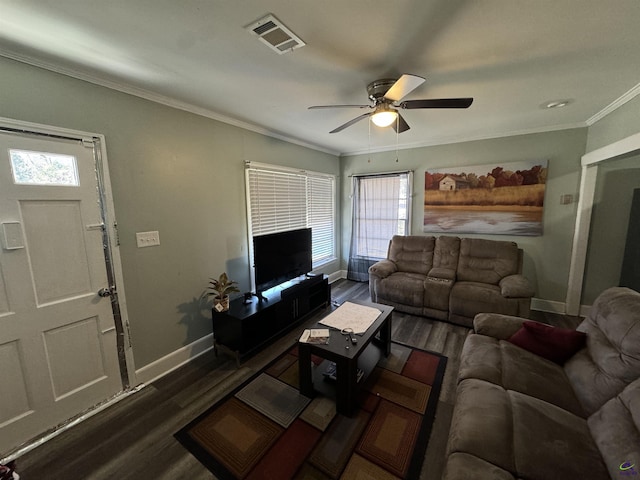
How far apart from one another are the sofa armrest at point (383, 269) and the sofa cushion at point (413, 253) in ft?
0.51

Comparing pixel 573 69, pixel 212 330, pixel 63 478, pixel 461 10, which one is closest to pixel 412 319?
pixel 212 330

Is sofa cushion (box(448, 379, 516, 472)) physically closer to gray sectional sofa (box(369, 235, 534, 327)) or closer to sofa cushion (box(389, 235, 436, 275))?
gray sectional sofa (box(369, 235, 534, 327))

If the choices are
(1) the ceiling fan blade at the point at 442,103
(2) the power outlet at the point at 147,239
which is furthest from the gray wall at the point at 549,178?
(2) the power outlet at the point at 147,239

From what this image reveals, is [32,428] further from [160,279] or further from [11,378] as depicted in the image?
[160,279]

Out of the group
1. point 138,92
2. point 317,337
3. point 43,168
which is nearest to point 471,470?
point 317,337

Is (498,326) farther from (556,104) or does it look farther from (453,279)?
(556,104)

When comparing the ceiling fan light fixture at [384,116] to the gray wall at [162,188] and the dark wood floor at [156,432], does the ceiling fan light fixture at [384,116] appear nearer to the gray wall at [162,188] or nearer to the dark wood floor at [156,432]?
the gray wall at [162,188]

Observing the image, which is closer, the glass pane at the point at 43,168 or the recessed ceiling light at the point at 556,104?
the glass pane at the point at 43,168

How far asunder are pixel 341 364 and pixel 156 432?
138 cm

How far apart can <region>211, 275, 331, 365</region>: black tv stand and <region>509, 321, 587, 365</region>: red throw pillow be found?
2.11 m

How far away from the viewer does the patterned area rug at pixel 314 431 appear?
4.87ft

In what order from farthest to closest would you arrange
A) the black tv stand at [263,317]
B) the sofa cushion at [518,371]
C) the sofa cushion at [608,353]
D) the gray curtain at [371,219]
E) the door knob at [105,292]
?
the gray curtain at [371,219] → the black tv stand at [263,317] → the door knob at [105,292] → the sofa cushion at [518,371] → the sofa cushion at [608,353]

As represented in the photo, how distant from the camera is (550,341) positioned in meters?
1.77

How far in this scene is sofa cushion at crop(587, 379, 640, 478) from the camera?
103 cm
